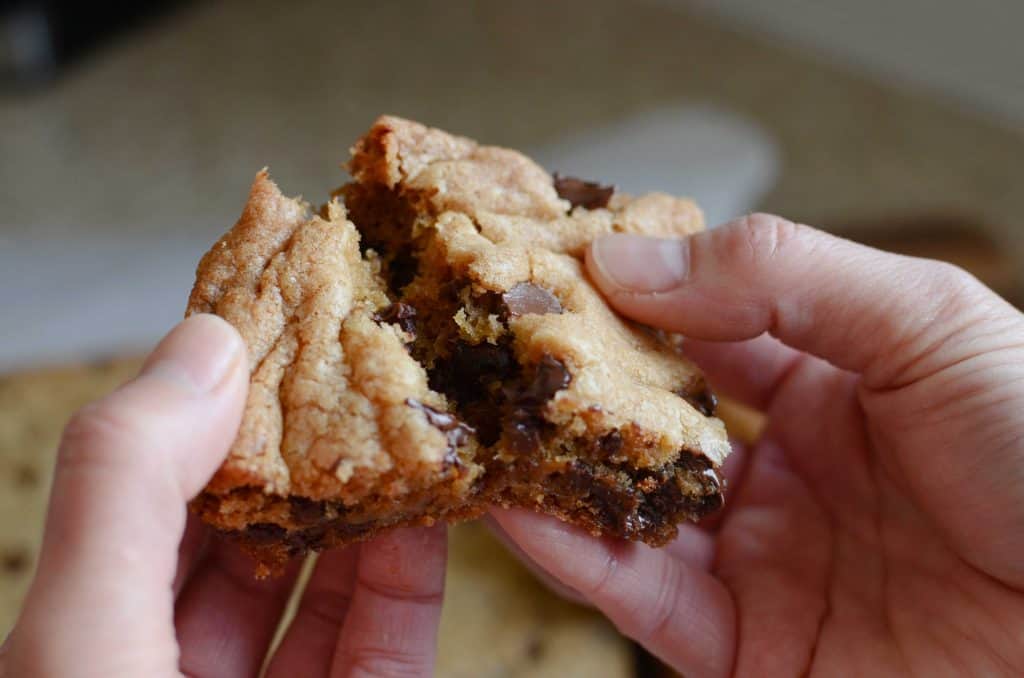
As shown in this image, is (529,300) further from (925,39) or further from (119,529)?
(925,39)

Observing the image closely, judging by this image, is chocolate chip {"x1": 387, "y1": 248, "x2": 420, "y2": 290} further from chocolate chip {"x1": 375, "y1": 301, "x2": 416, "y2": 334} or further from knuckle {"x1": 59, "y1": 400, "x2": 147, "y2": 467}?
knuckle {"x1": 59, "y1": 400, "x2": 147, "y2": 467}

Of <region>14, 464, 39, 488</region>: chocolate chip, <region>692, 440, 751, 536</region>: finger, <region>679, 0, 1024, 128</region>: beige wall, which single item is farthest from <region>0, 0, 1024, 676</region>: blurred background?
<region>692, 440, 751, 536</region>: finger

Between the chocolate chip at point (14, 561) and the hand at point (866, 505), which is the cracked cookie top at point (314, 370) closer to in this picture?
the hand at point (866, 505)

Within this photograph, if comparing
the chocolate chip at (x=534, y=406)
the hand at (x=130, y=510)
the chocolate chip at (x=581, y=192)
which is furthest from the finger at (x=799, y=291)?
the hand at (x=130, y=510)

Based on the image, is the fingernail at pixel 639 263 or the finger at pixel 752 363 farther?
the finger at pixel 752 363

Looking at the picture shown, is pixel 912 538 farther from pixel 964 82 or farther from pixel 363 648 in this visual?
pixel 964 82

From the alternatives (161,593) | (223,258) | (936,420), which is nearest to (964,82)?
(936,420)
